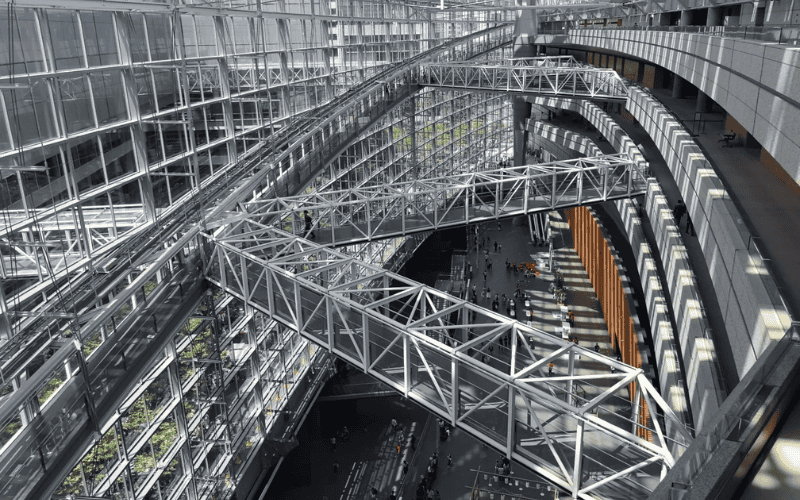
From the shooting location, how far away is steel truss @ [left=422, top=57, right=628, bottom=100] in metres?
31.0

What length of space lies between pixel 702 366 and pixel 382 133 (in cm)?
2996

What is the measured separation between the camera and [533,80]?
1463 inches

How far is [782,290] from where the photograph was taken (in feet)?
26.5

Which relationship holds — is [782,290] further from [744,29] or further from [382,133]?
[382,133]

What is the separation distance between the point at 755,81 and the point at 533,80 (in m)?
27.3

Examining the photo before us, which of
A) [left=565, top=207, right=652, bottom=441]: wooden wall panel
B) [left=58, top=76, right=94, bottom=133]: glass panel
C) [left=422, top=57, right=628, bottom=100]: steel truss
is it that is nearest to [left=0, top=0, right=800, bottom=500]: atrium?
[left=58, top=76, right=94, bottom=133]: glass panel

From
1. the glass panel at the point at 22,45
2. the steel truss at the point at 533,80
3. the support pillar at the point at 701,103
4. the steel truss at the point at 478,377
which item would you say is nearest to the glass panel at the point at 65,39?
the glass panel at the point at 22,45

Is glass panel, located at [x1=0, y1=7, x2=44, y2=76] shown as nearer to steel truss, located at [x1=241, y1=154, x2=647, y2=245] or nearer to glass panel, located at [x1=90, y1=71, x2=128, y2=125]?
glass panel, located at [x1=90, y1=71, x2=128, y2=125]

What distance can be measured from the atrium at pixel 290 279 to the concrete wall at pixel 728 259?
0.07 meters

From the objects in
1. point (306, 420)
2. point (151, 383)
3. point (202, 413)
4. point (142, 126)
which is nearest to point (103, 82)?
point (142, 126)

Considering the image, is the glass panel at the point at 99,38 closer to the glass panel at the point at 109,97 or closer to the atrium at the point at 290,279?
the atrium at the point at 290,279

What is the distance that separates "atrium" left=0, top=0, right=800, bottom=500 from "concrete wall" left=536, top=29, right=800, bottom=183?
0.08 meters

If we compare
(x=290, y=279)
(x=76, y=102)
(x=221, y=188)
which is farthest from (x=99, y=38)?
(x=290, y=279)

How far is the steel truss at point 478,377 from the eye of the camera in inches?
375
